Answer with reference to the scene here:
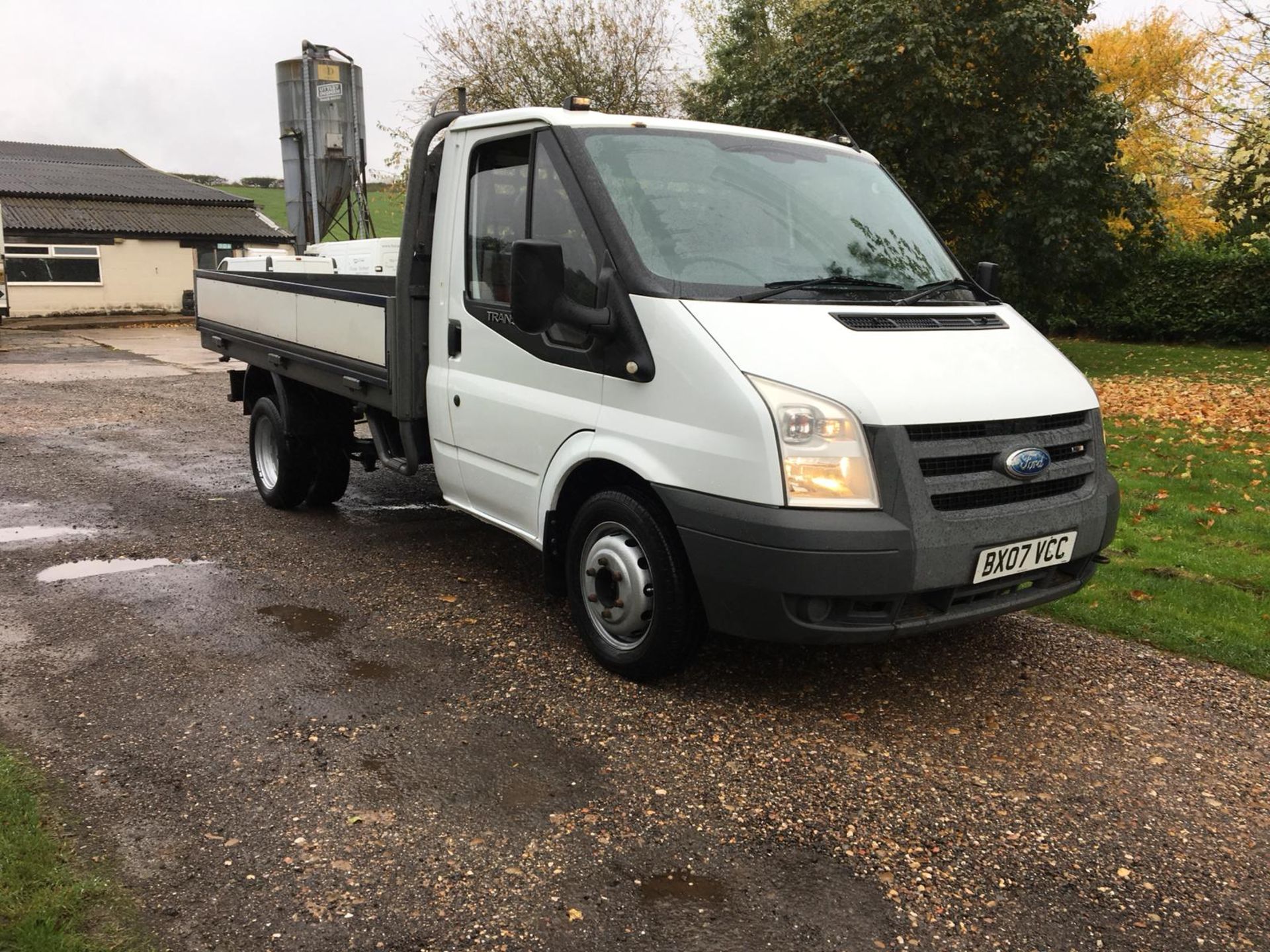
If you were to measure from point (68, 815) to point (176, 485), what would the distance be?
5265 mm

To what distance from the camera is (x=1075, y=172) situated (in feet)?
54.5

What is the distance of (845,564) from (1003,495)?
0.74 m

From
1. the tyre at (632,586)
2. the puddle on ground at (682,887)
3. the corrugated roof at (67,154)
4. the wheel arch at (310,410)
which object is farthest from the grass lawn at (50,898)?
the corrugated roof at (67,154)

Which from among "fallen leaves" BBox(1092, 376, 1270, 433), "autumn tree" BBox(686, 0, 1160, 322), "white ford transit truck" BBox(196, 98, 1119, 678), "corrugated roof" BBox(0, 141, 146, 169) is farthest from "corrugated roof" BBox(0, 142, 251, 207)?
"white ford transit truck" BBox(196, 98, 1119, 678)

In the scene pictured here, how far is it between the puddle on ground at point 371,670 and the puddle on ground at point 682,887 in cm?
180

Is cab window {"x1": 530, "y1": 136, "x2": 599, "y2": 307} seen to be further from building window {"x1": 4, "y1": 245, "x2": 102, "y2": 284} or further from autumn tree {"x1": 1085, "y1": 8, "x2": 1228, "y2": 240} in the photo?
building window {"x1": 4, "y1": 245, "x2": 102, "y2": 284}

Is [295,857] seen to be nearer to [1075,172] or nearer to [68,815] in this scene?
[68,815]

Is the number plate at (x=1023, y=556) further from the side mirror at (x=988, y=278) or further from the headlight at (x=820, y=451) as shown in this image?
the side mirror at (x=988, y=278)

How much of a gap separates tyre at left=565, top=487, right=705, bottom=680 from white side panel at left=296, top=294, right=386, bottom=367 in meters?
1.73

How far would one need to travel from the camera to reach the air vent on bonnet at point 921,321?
3.92m

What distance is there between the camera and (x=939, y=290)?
14.7 ft

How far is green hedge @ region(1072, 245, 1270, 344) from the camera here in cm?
2442

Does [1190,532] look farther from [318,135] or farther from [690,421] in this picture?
[318,135]

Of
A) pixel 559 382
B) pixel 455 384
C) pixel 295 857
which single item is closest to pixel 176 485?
pixel 455 384
